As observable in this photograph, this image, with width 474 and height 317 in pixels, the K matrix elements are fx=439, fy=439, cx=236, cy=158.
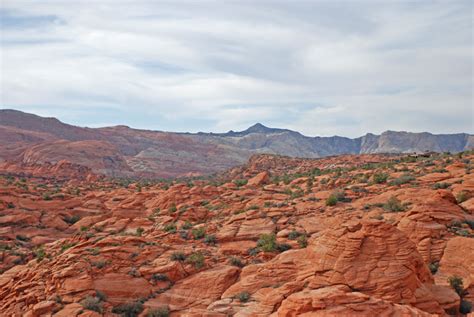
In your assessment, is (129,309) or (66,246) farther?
(66,246)

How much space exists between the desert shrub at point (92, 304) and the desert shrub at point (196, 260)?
3.94 meters

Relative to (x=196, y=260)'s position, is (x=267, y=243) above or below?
above

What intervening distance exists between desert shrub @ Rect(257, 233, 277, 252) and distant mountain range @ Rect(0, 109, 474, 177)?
75736mm

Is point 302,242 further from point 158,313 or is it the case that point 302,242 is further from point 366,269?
point 158,313

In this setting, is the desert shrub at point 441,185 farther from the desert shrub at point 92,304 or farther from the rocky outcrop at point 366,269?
the desert shrub at point 92,304

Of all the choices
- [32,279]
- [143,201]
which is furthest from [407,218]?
[143,201]

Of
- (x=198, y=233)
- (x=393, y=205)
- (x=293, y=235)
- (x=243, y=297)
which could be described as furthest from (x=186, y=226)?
(x=393, y=205)

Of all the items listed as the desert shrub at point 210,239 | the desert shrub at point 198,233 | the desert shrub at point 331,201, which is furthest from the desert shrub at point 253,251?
the desert shrub at point 331,201

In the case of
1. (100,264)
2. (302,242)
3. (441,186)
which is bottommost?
(100,264)

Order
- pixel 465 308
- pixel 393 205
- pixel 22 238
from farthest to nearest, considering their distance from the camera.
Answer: pixel 22 238
pixel 393 205
pixel 465 308

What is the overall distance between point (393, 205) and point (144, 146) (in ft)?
402

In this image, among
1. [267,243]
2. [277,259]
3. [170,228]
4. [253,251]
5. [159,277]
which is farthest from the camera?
[170,228]

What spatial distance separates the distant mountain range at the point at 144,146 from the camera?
96312 millimetres

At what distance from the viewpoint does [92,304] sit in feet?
46.9
